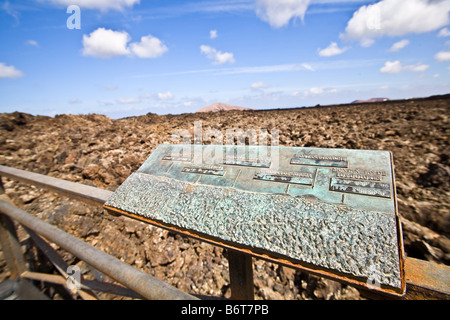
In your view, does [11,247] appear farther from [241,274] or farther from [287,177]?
[287,177]

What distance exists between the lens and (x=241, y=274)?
51.4 inches

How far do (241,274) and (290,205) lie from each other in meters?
0.55

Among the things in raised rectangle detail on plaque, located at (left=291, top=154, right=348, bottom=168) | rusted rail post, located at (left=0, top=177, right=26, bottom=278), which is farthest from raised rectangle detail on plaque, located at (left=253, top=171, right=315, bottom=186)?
rusted rail post, located at (left=0, top=177, right=26, bottom=278)

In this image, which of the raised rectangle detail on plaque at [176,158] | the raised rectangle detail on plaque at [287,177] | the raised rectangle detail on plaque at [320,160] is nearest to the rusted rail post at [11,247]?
the raised rectangle detail on plaque at [176,158]

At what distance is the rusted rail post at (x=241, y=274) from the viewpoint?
1276mm

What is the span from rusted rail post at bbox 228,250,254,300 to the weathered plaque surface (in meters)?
0.23

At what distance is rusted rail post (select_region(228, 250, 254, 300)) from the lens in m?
1.28
